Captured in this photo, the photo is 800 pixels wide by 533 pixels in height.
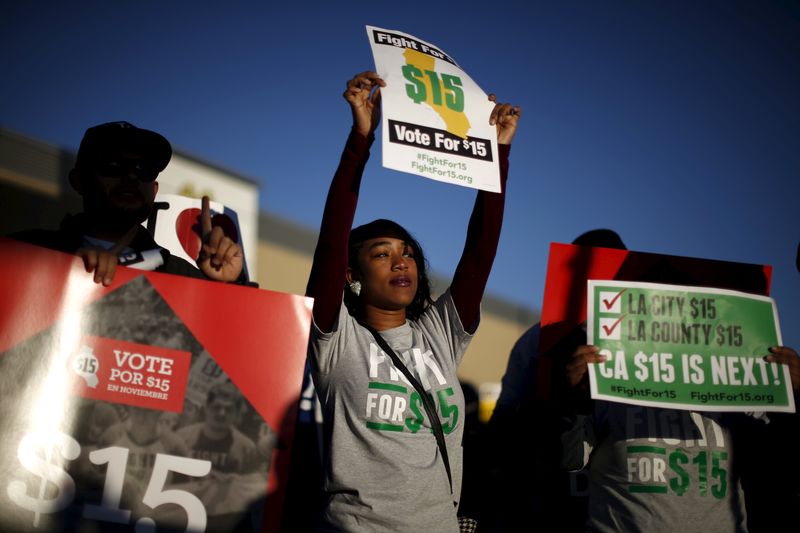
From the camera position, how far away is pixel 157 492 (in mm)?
1833

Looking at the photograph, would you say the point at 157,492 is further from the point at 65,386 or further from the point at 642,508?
the point at 642,508

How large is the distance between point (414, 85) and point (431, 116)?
135 millimetres

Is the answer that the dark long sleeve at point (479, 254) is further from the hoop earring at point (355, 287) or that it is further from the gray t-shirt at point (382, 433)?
the hoop earring at point (355, 287)

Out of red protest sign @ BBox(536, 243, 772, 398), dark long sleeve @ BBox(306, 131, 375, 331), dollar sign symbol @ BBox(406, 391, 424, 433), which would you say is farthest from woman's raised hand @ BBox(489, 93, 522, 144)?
dollar sign symbol @ BBox(406, 391, 424, 433)

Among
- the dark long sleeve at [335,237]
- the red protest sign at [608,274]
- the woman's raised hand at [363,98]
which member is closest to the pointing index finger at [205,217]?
the dark long sleeve at [335,237]

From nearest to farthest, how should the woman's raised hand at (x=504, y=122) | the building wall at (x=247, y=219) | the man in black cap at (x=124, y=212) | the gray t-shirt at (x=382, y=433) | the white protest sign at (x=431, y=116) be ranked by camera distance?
the gray t-shirt at (x=382, y=433) < the man in black cap at (x=124, y=212) < the white protest sign at (x=431, y=116) < the building wall at (x=247, y=219) < the woman's raised hand at (x=504, y=122)

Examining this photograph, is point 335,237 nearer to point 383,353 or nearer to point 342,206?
point 342,206

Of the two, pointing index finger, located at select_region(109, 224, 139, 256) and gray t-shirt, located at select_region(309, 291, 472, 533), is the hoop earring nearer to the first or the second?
gray t-shirt, located at select_region(309, 291, 472, 533)

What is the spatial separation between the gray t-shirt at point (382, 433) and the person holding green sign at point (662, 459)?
0.46 meters

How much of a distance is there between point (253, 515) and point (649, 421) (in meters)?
1.43

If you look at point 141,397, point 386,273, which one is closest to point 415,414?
point 386,273

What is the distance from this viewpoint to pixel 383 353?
7.54 ft

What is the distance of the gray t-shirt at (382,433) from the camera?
202 cm

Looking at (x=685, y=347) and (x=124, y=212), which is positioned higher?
(x=124, y=212)
